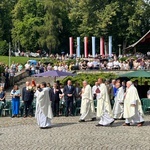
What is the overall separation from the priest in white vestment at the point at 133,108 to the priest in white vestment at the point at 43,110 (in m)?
2.77

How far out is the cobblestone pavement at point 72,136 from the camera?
39.1 ft

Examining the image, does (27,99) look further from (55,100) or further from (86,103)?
(86,103)

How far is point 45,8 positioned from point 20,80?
35486 mm

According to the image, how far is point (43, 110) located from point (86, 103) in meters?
2.23

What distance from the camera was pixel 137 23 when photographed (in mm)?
63281

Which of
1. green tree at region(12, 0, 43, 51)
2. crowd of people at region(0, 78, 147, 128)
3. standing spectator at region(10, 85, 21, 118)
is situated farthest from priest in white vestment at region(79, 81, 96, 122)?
green tree at region(12, 0, 43, 51)

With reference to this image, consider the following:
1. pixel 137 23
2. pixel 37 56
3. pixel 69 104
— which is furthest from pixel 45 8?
pixel 69 104

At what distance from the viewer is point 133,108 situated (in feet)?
52.0

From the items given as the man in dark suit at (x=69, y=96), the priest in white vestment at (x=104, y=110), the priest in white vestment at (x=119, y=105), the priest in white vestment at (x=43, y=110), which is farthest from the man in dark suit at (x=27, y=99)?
the priest in white vestment at (x=104, y=110)

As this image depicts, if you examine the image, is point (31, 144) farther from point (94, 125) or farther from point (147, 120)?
point (147, 120)

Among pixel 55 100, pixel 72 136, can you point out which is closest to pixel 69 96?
pixel 55 100

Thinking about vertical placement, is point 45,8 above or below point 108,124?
above

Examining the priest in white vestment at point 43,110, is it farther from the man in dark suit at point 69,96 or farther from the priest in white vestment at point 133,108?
the man in dark suit at point 69,96

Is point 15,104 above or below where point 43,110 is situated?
below
